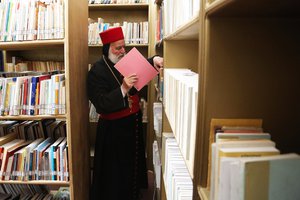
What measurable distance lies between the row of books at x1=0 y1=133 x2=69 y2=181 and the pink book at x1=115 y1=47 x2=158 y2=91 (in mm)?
674

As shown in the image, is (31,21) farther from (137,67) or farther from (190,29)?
(190,29)

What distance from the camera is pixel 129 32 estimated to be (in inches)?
128

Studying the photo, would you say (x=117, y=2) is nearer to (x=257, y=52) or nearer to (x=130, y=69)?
(x=130, y=69)

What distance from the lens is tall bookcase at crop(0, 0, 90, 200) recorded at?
5.89 feet

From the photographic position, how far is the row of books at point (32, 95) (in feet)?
6.01

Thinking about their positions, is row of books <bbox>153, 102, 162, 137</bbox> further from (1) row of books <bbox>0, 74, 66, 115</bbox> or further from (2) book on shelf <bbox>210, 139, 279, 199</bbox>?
(2) book on shelf <bbox>210, 139, 279, 199</bbox>

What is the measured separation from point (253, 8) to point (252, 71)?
0.15 m

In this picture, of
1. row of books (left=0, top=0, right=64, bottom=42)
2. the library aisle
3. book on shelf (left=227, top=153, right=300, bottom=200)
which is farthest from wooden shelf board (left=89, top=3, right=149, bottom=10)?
Result: book on shelf (left=227, top=153, right=300, bottom=200)

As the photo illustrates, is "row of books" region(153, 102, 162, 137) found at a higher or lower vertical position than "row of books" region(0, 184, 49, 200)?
higher

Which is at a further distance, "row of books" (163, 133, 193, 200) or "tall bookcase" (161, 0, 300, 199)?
"row of books" (163, 133, 193, 200)

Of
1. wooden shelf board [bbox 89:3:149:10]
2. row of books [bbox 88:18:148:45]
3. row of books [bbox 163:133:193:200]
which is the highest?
wooden shelf board [bbox 89:3:149:10]

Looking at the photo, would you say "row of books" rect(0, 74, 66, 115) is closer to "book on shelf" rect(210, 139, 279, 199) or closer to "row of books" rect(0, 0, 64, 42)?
"row of books" rect(0, 0, 64, 42)

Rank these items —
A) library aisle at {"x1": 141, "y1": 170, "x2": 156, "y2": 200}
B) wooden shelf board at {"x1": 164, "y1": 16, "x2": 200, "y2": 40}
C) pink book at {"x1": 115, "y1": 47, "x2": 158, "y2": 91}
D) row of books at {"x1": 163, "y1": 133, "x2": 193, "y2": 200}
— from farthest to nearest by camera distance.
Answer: library aisle at {"x1": 141, "y1": 170, "x2": 156, "y2": 200}
pink book at {"x1": 115, "y1": 47, "x2": 158, "y2": 91}
row of books at {"x1": 163, "y1": 133, "x2": 193, "y2": 200}
wooden shelf board at {"x1": 164, "y1": 16, "x2": 200, "y2": 40}

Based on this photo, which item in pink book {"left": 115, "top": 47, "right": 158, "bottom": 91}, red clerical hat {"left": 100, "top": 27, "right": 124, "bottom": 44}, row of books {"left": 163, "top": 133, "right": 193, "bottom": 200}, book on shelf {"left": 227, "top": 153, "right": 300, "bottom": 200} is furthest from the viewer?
red clerical hat {"left": 100, "top": 27, "right": 124, "bottom": 44}
